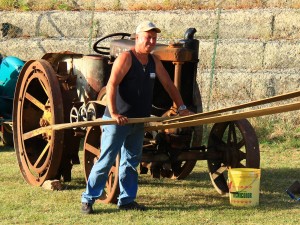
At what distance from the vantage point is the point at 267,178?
9617 millimetres

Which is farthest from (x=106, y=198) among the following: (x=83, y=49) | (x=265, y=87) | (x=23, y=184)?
(x=83, y=49)

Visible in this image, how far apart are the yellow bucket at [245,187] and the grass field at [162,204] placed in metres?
0.09

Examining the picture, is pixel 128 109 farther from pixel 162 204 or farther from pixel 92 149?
pixel 162 204

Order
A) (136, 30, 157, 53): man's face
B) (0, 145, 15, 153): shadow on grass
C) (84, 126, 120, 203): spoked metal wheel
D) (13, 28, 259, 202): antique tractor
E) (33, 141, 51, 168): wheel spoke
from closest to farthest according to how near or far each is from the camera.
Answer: (136, 30, 157, 53): man's face → (84, 126, 120, 203): spoked metal wheel → (13, 28, 259, 202): antique tractor → (33, 141, 51, 168): wheel spoke → (0, 145, 15, 153): shadow on grass

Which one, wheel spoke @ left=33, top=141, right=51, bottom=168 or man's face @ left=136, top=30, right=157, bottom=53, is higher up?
man's face @ left=136, top=30, right=157, bottom=53

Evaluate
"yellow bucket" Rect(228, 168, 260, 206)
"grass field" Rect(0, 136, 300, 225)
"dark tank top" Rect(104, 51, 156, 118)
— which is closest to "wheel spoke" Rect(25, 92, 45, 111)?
"grass field" Rect(0, 136, 300, 225)

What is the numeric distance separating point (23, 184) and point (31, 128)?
29.9 inches

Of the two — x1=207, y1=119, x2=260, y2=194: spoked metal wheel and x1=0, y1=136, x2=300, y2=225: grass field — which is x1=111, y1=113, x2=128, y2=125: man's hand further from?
x1=207, y1=119, x2=260, y2=194: spoked metal wheel

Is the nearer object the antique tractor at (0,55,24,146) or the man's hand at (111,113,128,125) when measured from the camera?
the man's hand at (111,113,128,125)

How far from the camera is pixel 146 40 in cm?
720

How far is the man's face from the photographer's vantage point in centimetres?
718

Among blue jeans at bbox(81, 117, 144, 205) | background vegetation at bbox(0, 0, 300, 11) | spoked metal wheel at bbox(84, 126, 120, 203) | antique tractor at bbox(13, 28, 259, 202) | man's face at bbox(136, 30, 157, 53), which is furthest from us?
background vegetation at bbox(0, 0, 300, 11)

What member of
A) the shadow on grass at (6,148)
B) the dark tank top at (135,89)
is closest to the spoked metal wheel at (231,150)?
the dark tank top at (135,89)

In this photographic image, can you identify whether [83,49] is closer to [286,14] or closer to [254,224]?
[286,14]
